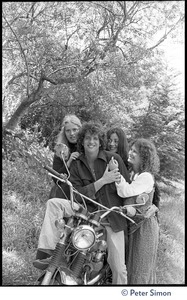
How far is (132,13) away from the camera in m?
5.37

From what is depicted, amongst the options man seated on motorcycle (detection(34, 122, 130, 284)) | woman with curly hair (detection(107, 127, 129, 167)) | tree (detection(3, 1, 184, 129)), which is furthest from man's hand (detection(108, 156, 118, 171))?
tree (detection(3, 1, 184, 129))

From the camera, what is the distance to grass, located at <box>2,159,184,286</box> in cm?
342

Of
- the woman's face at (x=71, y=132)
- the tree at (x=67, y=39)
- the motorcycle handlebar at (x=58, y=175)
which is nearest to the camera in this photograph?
the motorcycle handlebar at (x=58, y=175)

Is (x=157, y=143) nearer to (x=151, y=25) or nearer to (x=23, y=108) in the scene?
(x=151, y=25)

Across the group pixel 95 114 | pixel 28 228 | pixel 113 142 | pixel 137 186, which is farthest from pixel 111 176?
pixel 95 114

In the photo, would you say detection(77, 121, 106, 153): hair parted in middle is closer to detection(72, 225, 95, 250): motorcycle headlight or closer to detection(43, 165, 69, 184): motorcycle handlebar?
detection(43, 165, 69, 184): motorcycle handlebar

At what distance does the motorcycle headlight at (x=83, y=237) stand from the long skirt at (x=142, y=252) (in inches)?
24.4

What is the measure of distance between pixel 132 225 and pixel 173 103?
15.2 feet

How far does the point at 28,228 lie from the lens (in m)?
4.37

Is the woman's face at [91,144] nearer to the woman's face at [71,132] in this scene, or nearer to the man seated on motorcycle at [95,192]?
the man seated on motorcycle at [95,192]

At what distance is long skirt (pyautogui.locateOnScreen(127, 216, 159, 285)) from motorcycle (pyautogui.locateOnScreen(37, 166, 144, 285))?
341 millimetres

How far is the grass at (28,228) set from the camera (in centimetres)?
342

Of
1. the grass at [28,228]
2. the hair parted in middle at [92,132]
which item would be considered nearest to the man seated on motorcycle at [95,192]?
the hair parted in middle at [92,132]
